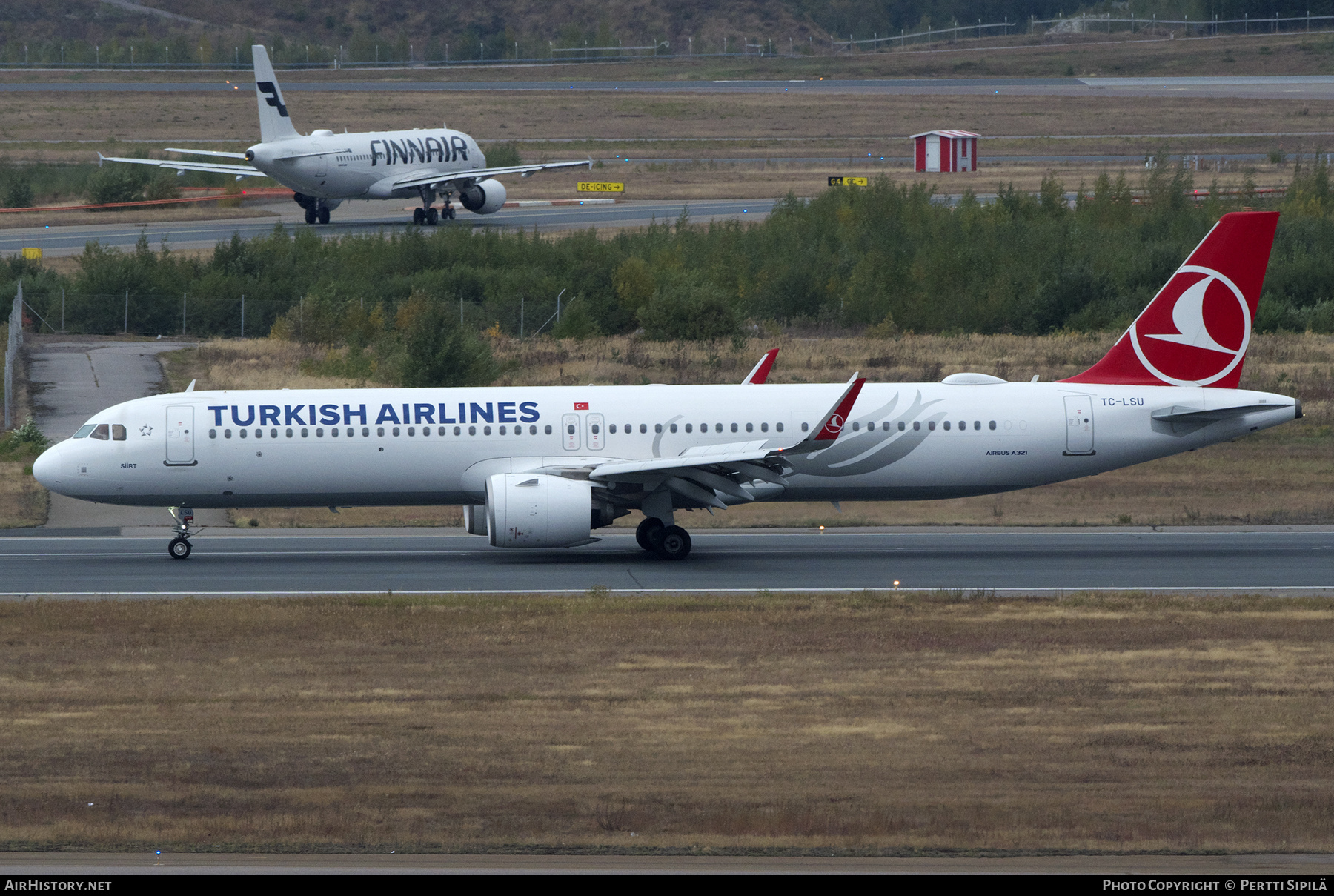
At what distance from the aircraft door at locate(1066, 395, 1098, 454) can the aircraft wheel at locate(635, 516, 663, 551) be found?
757 cm

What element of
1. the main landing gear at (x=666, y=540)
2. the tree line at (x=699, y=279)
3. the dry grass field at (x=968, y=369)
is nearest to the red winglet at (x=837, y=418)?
the main landing gear at (x=666, y=540)

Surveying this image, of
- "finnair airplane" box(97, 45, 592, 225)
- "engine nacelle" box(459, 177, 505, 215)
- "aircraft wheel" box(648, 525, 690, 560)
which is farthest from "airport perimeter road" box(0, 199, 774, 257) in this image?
"aircraft wheel" box(648, 525, 690, 560)

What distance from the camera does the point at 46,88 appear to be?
12219cm

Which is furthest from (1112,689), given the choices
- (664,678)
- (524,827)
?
(524,827)

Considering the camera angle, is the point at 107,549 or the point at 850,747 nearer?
the point at 850,747

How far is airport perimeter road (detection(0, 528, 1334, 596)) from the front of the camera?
1029 inches

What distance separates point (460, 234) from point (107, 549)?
1353 inches

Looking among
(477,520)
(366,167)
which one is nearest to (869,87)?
(366,167)

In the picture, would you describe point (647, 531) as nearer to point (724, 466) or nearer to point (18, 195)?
point (724, 466)

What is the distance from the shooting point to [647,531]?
2873 cm

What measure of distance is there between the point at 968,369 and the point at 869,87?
81.9m

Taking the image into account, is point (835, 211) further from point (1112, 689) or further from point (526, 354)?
point (1112, 689)

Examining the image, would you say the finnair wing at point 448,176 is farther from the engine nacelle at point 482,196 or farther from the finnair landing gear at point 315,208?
the finnair landing gear at point 315,208

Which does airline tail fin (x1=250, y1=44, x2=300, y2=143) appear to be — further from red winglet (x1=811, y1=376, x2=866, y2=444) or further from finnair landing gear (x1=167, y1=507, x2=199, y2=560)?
red winglet (x1=811, y1=376, x2=866, y2=444)
